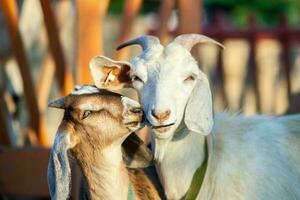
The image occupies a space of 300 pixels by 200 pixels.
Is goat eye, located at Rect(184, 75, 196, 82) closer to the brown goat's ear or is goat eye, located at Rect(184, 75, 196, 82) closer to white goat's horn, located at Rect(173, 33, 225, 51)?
white goat's horn, located at Rect(173, 33, 225, 51)

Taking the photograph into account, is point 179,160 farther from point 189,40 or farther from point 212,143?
point 189,40

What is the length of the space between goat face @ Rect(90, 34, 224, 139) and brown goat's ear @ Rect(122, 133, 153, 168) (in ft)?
0.83

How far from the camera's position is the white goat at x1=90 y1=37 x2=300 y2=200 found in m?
5.29

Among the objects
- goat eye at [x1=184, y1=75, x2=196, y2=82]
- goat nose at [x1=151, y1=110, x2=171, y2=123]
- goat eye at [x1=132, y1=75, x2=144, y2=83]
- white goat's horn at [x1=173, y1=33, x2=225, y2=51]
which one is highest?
white goat's horn at [x1=173, y1=33, x2=225, y2=51]

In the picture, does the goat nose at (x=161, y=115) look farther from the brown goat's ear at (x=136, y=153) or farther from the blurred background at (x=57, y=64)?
the blurred background at (x=57, y=64)

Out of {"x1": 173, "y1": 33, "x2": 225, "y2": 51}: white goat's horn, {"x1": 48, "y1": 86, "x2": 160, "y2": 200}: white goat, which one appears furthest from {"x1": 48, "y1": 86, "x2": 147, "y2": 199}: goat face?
{"x1": 173, "y1": 33, "x2": 225, "y2": 51}: white goat's horn

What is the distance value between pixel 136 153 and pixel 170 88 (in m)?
0.59

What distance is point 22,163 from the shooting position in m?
7.71

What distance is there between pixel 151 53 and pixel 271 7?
14593mm

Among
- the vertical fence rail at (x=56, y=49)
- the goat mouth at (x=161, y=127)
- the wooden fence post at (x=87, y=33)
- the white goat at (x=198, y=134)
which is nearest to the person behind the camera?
the goat mouth at (x=161, y=127)

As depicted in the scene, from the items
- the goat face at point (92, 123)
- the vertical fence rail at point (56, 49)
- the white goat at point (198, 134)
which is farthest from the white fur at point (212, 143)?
the vertical fence rail at point (56, 49)

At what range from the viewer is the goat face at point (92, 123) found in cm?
519

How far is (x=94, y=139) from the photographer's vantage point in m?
5.25

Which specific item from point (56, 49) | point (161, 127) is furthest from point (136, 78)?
point (56, 49)
